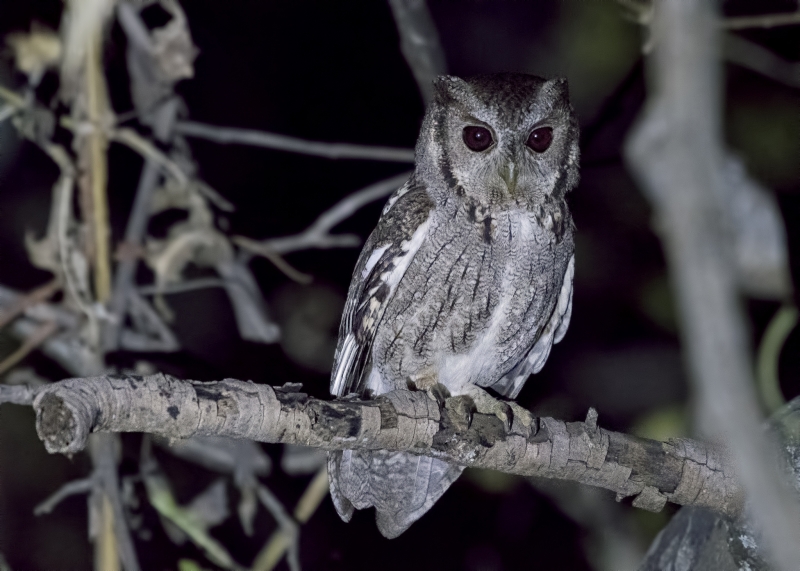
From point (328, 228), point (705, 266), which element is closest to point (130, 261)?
point (328, 228)

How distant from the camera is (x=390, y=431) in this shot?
1.44 meters

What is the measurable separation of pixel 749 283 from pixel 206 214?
1.76m

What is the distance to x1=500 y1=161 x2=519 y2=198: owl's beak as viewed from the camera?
1.66m

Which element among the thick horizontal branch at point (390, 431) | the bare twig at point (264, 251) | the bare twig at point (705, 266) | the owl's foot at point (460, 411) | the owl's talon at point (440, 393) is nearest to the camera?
the bare twig at point (705, 266)

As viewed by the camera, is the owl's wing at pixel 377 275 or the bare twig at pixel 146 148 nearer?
the owl's wing at pixel 377 275

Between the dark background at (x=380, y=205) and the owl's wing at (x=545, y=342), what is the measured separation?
1.77ft

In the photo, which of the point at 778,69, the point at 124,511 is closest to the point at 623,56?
the point at 778,69

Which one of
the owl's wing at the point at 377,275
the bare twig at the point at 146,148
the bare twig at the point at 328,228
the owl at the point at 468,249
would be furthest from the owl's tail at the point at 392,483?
the bare twig at the point at 146,148

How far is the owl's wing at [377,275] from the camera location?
176 cm

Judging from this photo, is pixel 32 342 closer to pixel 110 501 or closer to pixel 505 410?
pixel 110 501

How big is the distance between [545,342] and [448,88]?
2.35 feet

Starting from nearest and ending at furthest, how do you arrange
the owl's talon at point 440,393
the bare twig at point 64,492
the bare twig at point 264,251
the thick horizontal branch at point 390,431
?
the thick horizontal branch at point 390,431, the owl's talon at point 440,393, the bare twig at point 64,492, the bare twig at point 264,251

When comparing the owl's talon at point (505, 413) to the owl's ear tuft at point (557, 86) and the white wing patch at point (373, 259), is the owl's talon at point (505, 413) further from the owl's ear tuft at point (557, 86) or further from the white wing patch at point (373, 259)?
the owl's ear tuft at point (557, 86)

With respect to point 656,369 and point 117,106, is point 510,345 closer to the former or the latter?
point 656,369
